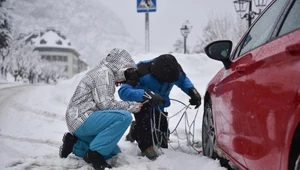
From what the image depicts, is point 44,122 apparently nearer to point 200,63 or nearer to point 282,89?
point 282,89

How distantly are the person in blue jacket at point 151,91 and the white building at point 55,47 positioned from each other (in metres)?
75.3

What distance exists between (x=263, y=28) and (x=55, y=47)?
258 ft

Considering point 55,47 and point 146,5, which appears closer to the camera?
point 146,5

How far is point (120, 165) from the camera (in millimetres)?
3340

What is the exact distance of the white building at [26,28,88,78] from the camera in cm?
7619

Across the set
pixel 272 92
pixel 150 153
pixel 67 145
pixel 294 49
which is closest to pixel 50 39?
pixel 67 145

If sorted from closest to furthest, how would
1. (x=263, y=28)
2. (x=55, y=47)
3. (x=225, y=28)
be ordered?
(x=263, y=28) < (x=225, y=28) < (x=55, y=47)

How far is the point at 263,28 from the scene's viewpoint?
2.36 meters

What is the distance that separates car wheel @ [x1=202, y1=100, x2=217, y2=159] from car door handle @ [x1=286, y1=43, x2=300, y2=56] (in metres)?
1.90

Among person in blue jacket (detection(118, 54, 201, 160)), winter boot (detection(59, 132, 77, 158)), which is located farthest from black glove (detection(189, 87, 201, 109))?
winter boot (detection(59, 132, 77, 158))

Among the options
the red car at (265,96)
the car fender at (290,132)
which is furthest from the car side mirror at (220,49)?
the car fender at (290,132)

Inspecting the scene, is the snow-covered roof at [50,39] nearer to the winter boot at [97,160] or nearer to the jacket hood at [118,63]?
the jacket hood at [118,63]

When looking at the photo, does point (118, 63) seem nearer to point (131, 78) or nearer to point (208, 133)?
point (131, 78)

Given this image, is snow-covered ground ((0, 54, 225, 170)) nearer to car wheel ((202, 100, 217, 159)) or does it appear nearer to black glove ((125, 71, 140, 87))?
car wheel ((202, 100, 217, 159))
